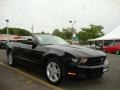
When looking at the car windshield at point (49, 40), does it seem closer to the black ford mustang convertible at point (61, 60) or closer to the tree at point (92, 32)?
the black ford mustang convertible at point (61, 60)

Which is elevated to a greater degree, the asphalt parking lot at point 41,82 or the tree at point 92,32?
the tree at point 92,32

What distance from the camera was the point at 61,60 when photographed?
22.5 ft

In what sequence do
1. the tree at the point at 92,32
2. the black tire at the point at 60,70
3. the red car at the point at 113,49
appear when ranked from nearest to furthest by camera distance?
the black tire at the point at 60,70, the red car at the point at 113,49, the tree at the point at 92,32

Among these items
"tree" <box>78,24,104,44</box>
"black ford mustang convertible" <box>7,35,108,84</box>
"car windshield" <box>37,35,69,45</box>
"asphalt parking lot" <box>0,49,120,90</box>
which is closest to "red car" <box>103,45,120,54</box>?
"asphalt parking lot" <box>0,49,120,90</box>

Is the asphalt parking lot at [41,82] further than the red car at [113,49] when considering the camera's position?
No

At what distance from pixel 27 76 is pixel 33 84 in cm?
A: 113

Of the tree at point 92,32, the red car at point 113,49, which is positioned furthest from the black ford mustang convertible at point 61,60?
the tree at point 92,32

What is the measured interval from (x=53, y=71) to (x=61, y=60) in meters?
0.52

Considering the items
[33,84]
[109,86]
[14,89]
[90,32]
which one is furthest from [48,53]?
[90,32]

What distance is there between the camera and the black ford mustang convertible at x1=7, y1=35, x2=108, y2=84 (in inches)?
263

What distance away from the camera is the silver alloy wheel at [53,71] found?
7.08 meters

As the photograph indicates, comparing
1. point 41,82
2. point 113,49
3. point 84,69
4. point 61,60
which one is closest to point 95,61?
point 84,69

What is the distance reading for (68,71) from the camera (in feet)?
21.9

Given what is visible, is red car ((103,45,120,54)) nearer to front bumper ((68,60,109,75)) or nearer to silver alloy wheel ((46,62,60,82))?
silver alloy wheel ((46,62,60,82))
